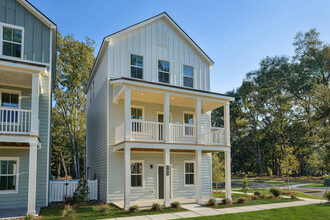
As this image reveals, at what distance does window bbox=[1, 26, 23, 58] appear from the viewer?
13.4 meters

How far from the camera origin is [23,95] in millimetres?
13789

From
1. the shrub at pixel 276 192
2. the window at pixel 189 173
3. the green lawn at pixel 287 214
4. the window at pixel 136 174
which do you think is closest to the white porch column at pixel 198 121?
the window at pixel 189 173

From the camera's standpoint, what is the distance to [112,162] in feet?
49.7

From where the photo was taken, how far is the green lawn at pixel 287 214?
1108cm

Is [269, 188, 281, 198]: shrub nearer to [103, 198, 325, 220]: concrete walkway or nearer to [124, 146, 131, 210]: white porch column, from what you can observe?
[103, 198, 325, 220]: concrete walkway

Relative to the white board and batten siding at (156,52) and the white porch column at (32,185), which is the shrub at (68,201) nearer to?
the white porch column at (32,185)

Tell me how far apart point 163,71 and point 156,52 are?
4.30 feet

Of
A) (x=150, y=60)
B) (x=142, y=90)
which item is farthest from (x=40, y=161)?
(x=150, y=60)

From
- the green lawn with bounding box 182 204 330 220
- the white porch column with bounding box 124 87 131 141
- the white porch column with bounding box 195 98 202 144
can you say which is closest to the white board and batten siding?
the white porch column with bounding box 124 87 131 141

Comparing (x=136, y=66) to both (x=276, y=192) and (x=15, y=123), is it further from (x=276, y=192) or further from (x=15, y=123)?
(x=276, y=192)

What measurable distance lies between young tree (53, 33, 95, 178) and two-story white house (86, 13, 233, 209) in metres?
10.9

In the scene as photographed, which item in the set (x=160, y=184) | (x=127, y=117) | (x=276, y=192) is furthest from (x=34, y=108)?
(x=276, y=192)

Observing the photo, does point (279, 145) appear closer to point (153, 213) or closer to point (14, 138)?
point (153, 213)

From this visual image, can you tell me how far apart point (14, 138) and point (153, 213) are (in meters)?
6.64
